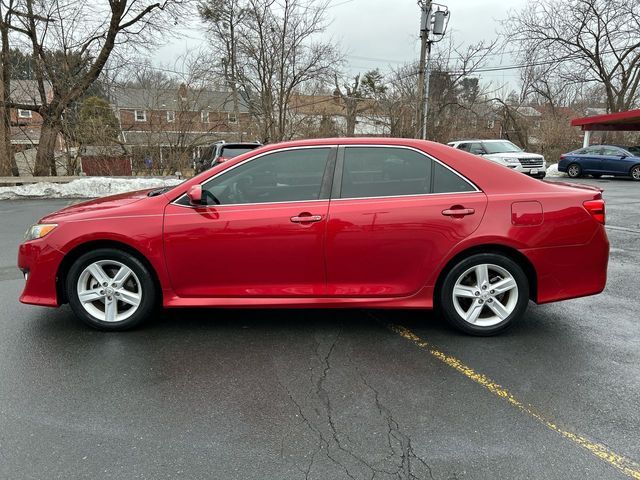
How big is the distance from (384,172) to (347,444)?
2.18 m

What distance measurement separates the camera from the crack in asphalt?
7.37ft

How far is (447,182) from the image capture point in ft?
12.3

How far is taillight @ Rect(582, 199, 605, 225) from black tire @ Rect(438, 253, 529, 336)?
73 centimetres

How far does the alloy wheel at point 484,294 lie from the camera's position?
147 inches

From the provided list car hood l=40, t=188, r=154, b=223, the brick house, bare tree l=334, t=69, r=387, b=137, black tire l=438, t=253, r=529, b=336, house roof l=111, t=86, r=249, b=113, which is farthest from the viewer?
bare tree l=334, t=69, r=387, b=137

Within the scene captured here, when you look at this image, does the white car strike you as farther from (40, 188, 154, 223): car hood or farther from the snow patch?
(40, 188, 154, 223): car hood

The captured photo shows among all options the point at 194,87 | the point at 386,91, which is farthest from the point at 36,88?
the point at 386,91

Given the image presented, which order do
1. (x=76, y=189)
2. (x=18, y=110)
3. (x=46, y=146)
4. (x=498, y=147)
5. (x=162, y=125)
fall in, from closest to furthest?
1. (x=76, y=189)
2. (x=46, y=146)
3. (x=18, y=110)
4. (x=498, y=147)
5. (x=162, y=125)

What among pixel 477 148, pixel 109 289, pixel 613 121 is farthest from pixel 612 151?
pixel 109 289

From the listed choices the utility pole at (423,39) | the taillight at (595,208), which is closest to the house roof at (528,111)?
the utility pole at (423,39)

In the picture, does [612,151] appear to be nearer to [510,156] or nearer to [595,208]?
[510,156]

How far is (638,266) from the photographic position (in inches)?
235

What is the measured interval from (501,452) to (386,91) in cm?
3198

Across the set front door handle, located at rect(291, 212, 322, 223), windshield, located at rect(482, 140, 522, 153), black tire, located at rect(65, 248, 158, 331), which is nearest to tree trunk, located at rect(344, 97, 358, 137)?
windshield, located at rect(482, 140, 522, 153)
